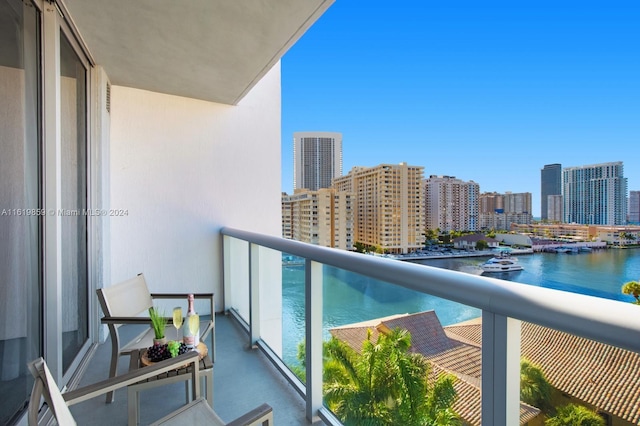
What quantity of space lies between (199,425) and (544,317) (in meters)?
1.43

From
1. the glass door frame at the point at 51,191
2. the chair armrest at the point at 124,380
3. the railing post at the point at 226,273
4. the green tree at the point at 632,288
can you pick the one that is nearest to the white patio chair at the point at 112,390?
the chair armrest at the point at 124,380

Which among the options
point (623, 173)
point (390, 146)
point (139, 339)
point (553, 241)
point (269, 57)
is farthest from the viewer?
point (390, 146)

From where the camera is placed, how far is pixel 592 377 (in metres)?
0.88

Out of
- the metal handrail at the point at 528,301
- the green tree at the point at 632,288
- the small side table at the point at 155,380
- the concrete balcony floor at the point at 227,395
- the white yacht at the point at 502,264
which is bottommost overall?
the concrete balcony floor at the point at 227,395

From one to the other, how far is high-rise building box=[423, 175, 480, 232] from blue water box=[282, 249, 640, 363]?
309cm

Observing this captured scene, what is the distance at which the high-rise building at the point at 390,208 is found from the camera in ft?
24.6

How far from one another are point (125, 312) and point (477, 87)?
2219 cm

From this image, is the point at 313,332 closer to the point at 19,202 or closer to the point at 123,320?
the point at 123,320

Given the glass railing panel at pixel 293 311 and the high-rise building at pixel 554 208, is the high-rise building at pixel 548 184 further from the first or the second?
the glass railing panel at pixel 293 311

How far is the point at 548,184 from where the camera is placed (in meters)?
9.20

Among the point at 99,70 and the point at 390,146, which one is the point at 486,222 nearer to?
the point at 99,70

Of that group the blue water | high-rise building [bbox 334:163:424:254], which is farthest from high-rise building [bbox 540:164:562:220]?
the blue water

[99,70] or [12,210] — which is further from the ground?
[99,70]

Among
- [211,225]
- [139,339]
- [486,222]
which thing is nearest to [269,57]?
[211,225]
